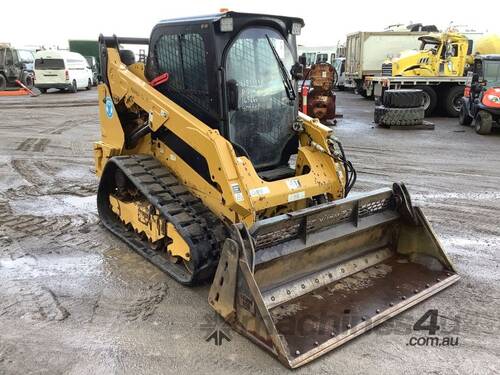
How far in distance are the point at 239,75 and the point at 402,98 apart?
10.5 m

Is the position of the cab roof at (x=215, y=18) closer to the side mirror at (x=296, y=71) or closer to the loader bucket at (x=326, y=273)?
the side mirror at (x=296, y=71)

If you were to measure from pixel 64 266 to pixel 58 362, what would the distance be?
1591 millimetres

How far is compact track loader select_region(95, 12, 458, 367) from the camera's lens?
11.5 feet

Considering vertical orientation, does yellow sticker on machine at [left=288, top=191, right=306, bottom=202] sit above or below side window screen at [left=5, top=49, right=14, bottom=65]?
below

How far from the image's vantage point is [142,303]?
3902 millimetres

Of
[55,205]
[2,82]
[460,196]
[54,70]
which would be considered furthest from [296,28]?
[2,82]

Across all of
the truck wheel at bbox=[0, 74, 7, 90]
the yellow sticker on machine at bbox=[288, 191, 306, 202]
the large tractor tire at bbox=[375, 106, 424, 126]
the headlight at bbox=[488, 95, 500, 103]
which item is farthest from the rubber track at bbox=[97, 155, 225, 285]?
the truck wheel at bbox=[0, 74, 7, 90]

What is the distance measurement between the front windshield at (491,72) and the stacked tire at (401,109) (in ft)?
5.77

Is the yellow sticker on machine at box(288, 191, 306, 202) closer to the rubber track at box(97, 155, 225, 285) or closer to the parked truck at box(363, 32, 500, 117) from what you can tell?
the rubber track at box(97, 155, 225, 285)

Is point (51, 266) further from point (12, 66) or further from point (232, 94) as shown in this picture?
point (12, 66)

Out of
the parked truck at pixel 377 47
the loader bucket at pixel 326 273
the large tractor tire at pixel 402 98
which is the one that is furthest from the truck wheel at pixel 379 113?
the loader bucket at pixel 326 273

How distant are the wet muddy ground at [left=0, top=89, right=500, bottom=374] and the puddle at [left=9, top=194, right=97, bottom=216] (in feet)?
0.05

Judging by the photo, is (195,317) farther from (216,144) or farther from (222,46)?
(222,46)

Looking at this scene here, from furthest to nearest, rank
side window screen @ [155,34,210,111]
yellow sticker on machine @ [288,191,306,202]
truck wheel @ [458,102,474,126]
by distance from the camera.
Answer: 1. truck wheel @ [458,102,474,126]
2. side window screen @ [155,34,210,111]
3. yellow sticker on machine @ [288,191,306,202]
